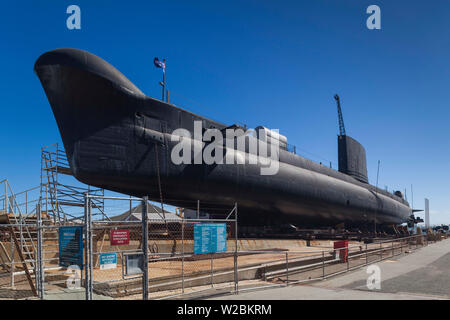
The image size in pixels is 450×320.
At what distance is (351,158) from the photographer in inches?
1603

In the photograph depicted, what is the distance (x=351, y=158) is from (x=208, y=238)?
34.9 m

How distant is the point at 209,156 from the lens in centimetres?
1845

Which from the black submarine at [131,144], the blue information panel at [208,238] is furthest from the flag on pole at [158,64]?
the blue information panel at [208,238]

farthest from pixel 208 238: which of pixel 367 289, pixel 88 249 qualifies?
pixel 367 289

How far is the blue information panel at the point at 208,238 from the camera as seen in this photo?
30.1 ft

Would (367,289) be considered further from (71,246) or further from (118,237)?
(71,246)

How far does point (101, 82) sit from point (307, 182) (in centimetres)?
1735

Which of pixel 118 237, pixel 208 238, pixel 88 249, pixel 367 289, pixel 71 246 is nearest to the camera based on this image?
pixel 88 249

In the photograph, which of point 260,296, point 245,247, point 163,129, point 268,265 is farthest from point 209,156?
point 260,296

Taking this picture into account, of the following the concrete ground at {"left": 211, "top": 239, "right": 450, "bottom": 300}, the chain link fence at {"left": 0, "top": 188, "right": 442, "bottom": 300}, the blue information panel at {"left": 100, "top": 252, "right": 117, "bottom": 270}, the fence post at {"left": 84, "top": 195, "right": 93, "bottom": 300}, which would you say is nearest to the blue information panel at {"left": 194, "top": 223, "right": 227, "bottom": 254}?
the chain link fence at {"left": 0, "top": 188, "right": 442, "bottom": 300}

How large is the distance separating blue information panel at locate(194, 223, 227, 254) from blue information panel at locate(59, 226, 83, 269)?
9.62 feet

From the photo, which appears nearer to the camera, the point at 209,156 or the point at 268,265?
the point at 268,265

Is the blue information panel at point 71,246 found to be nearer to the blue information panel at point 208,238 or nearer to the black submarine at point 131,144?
the blue information panel at point 208,238
